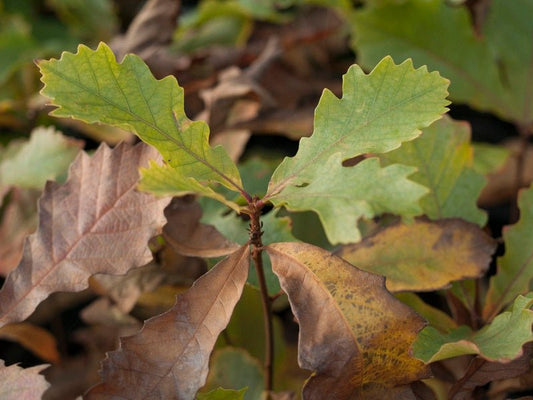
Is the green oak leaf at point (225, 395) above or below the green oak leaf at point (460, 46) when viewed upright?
below

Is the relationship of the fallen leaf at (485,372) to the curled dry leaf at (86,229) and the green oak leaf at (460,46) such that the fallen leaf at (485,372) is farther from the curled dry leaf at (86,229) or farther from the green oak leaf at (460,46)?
Answer: the green oak leaf at (460,46)

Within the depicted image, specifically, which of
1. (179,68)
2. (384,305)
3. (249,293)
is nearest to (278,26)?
(179,68)

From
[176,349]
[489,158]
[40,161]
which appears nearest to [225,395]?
[176,349]

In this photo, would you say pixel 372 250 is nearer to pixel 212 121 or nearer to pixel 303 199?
pixel 303 199

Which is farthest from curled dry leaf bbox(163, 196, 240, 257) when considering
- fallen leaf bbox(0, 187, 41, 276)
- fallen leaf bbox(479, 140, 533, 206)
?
fallen leaf bbox(479, 140, 533, 206)

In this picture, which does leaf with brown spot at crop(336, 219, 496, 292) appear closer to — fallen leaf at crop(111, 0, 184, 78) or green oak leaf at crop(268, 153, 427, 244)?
green oak leaf at crop(268, 153, 427, 244)

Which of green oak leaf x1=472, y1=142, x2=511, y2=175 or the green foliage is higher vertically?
the green foliage

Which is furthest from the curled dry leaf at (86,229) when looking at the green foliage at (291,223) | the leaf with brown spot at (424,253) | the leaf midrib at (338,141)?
the leaf with brown spot at (424,253)
